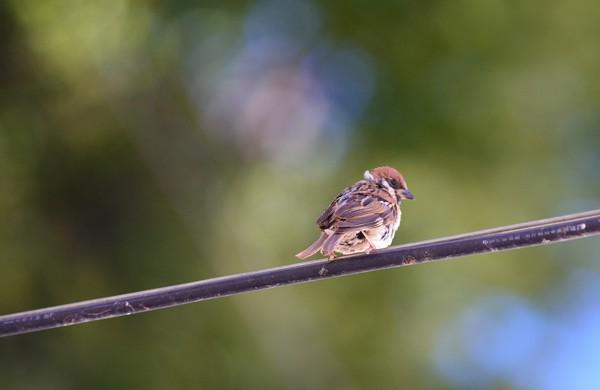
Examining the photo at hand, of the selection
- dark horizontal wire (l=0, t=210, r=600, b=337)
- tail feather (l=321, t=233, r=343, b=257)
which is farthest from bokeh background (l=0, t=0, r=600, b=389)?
dark horizontal wire (l=0, t=210, r=600, b=337)

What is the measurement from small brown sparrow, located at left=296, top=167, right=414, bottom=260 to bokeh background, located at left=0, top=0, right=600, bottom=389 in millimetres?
3114

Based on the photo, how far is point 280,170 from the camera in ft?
30.1

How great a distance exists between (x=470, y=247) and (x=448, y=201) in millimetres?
5419

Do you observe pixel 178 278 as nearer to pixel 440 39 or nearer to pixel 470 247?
pixel 440 39

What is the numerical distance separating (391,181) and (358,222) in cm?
110

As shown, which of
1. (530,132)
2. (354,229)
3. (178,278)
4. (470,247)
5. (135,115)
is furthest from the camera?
(530,132)

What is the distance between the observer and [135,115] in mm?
9094

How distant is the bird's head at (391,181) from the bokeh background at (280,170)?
2.50 metres

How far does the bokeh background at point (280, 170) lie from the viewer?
28.0ft

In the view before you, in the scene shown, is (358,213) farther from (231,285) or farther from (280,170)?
(280,170)

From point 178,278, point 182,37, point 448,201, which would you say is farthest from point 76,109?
point 448,201

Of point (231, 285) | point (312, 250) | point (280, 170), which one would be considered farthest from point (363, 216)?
point (280, 170)

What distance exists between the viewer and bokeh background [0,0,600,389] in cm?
855

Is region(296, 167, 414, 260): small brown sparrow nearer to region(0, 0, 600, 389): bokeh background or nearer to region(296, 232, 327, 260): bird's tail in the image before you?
region(296, 232, 327, 260): bird's tail
